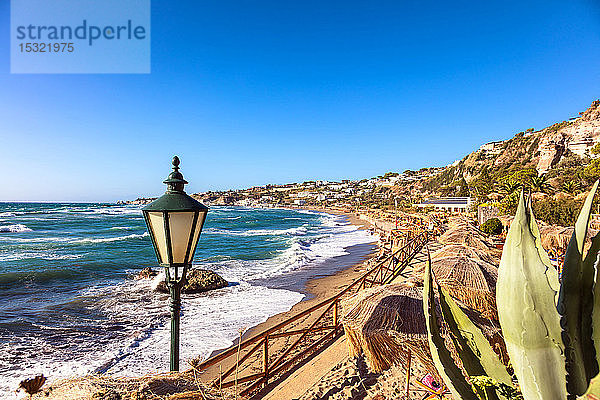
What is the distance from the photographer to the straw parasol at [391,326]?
447 centimetres

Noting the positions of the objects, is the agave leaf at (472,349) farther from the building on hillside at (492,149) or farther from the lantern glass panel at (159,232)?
the building on hillside at (492,149)

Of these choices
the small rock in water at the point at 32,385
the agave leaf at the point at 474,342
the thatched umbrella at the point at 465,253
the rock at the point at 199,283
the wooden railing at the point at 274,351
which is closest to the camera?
the small rock in water at the point at 32,385

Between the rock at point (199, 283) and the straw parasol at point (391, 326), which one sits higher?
the straw parasol at point (391, 326)

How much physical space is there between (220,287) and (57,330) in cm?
589

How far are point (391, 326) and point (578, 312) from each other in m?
3.73

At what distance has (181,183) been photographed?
268 cm

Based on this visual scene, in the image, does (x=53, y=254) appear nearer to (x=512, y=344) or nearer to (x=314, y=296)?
(x=314, y=296)

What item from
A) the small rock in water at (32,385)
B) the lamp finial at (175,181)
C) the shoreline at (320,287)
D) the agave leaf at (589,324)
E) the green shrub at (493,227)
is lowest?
the shoreline at (320,287)

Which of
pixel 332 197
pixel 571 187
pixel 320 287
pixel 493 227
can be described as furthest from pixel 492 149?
pixel 320 287

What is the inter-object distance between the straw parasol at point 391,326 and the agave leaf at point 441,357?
Answer: 322 cm

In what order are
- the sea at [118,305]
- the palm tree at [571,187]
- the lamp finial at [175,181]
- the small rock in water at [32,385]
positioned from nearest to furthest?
1. the small rock in water at [32,385]
2. the lamp finial at [175,181]
3. the sea at [118,305]
4. the palm tree at [571,187]

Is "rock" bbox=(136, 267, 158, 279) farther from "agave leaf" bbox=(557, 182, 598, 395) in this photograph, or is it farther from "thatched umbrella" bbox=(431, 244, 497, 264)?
"agave leaf" bbox=(557, 182, 598, 395)

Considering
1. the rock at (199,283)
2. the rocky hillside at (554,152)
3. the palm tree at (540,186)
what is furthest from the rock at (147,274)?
the rocky hillside at (554,152)

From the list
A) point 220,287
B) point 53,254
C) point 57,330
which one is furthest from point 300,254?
point 53,254
